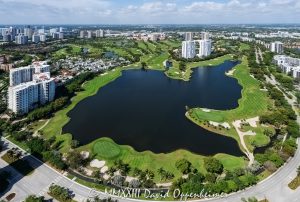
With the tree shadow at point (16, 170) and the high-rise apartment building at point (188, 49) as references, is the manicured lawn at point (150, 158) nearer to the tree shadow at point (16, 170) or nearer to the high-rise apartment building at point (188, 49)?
the tree shadow at point (16, 170)

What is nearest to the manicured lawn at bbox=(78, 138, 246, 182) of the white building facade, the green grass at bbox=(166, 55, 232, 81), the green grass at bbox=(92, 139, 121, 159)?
the green grass at bbox=(92, 139, 121, 159)

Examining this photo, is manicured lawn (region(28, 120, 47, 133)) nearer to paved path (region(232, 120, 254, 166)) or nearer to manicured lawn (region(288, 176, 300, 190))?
paved path (region(232, 120, 254, 166))

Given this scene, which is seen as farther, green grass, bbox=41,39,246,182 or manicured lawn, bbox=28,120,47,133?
manicured lawn, bbox=28,120,47,133

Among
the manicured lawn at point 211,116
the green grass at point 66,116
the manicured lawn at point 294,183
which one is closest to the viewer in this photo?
the manicured lawn at point 294,183

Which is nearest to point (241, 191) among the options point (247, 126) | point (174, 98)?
point (247, 126)

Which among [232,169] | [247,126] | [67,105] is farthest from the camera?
[67,105]

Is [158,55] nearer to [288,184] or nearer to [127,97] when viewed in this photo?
[127,97]

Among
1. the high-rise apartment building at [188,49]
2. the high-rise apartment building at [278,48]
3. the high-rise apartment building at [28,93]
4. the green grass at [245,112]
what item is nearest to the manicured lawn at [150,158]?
the green grass at [245,112]
